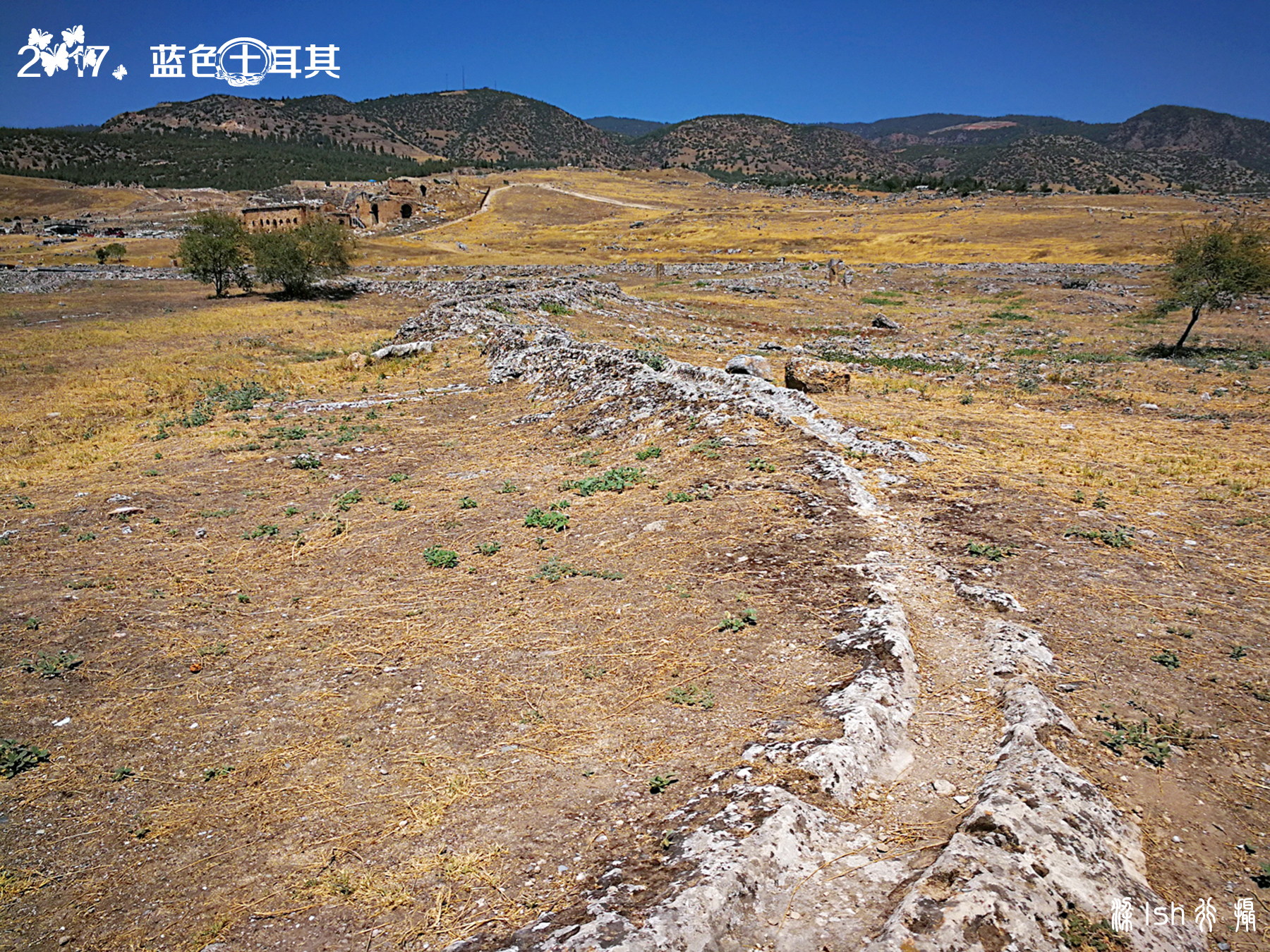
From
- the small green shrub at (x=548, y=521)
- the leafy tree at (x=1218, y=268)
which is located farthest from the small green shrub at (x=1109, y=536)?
the leafy tree at (x=1218, y=268)

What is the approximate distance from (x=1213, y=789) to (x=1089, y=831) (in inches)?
54.8

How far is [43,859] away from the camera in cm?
448

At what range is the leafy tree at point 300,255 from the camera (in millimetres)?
36719

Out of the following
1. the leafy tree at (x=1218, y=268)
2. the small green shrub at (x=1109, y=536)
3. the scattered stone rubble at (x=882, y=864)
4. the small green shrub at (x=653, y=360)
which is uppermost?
the leafy tree at (x=1218, y=268)

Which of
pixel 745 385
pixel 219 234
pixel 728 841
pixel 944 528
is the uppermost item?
pixel 219 234

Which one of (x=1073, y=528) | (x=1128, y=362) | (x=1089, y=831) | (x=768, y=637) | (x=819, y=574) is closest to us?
(x=1089, y=831)

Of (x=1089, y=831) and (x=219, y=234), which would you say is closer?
(x=1089, y=831)

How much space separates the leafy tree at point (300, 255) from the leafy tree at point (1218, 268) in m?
40.8

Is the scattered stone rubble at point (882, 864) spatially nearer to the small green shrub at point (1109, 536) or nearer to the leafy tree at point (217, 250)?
the small green shrub at point (1109, 536)

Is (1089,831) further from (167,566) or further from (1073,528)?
(167,566)

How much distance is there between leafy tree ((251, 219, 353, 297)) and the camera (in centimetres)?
3672

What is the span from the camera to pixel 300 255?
36.7 m

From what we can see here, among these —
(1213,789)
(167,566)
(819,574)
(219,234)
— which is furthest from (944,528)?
(219,234)

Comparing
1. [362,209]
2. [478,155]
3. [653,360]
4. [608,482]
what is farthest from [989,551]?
[478,155]
